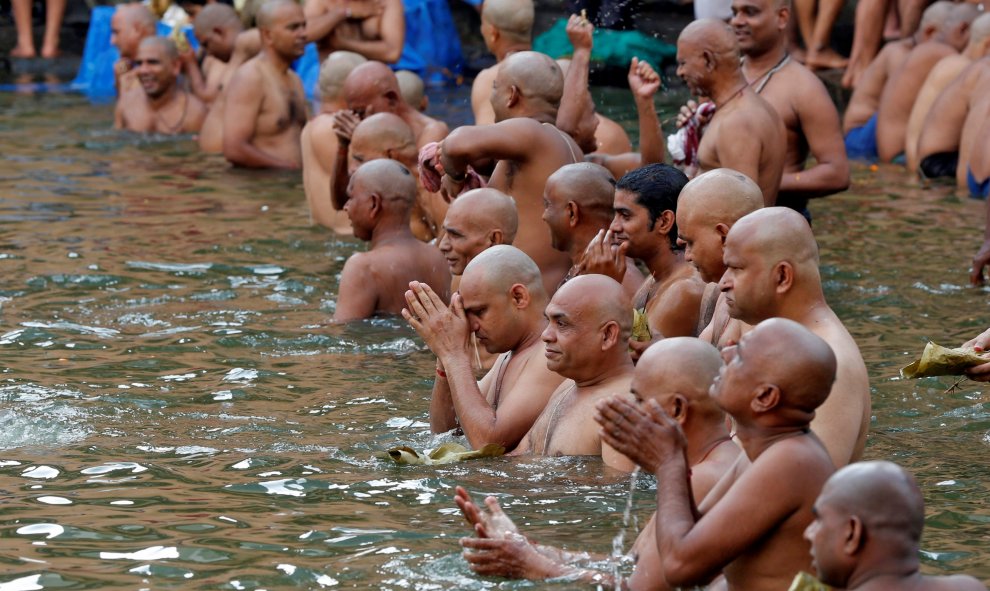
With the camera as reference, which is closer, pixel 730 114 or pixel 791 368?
pixel 791 368

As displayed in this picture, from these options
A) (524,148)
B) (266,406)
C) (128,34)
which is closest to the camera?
(266,406)

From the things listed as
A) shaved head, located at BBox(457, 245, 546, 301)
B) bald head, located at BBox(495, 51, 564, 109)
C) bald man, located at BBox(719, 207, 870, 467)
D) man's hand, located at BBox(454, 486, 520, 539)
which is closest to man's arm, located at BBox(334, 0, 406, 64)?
A: bald head, located at BBox(495, 51, 564, 109)

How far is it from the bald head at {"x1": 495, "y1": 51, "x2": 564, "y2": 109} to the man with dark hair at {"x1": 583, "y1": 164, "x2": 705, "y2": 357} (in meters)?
1.52

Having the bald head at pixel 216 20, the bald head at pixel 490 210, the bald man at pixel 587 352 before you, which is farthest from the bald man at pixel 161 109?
the bald man at pixel 587 352

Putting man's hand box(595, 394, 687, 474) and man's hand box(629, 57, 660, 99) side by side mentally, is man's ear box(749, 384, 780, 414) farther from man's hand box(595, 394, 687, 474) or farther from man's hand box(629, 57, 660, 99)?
man's hand box(629, 57, 660, 99)

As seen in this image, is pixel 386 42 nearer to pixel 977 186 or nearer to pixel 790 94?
pixel 977 186

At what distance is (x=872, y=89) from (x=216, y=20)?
620 cm

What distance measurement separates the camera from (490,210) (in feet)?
23.6

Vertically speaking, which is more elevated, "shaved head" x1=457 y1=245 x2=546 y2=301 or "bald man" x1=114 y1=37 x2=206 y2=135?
"shaved head" x1=457 y1=245 x2=546 y2=301

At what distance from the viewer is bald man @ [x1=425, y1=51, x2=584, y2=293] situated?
7711mm

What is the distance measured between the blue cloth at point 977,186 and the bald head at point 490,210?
4.90 metres

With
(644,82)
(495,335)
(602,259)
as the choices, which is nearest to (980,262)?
(644,82)

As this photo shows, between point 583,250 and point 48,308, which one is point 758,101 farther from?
point 48,308

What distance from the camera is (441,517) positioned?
559 cm
